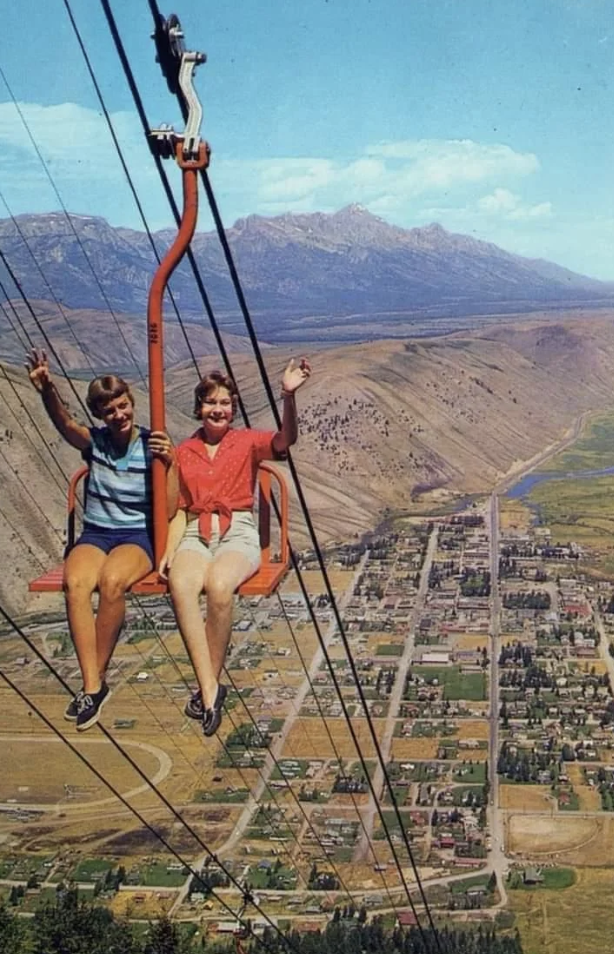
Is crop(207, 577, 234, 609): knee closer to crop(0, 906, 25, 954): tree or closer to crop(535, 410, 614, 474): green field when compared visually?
crop(0, 906, 25, 954): tree

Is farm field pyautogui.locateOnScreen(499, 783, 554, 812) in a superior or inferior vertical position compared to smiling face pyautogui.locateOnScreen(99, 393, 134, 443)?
inferior

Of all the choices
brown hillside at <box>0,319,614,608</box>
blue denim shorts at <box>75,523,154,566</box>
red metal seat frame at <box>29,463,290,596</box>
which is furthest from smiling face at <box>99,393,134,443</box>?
brown hillside at <box>0,319,614,608</box>

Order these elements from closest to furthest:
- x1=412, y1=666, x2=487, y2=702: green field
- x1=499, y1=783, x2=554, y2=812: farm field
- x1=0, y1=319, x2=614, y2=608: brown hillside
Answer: x1=499, y1=783, x2=554, y2=812: farm field, x1=412, y1=666, x2=487, y2=702: green field, x1=0, y1=319, x2=614, y2=608: brown hillside

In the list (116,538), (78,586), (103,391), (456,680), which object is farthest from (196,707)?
(456,680)

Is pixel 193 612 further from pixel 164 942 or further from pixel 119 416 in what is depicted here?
pixel 164 942

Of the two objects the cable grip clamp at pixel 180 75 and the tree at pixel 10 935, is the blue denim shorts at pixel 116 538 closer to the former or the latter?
the cable grip clamp at pixel 180 75
